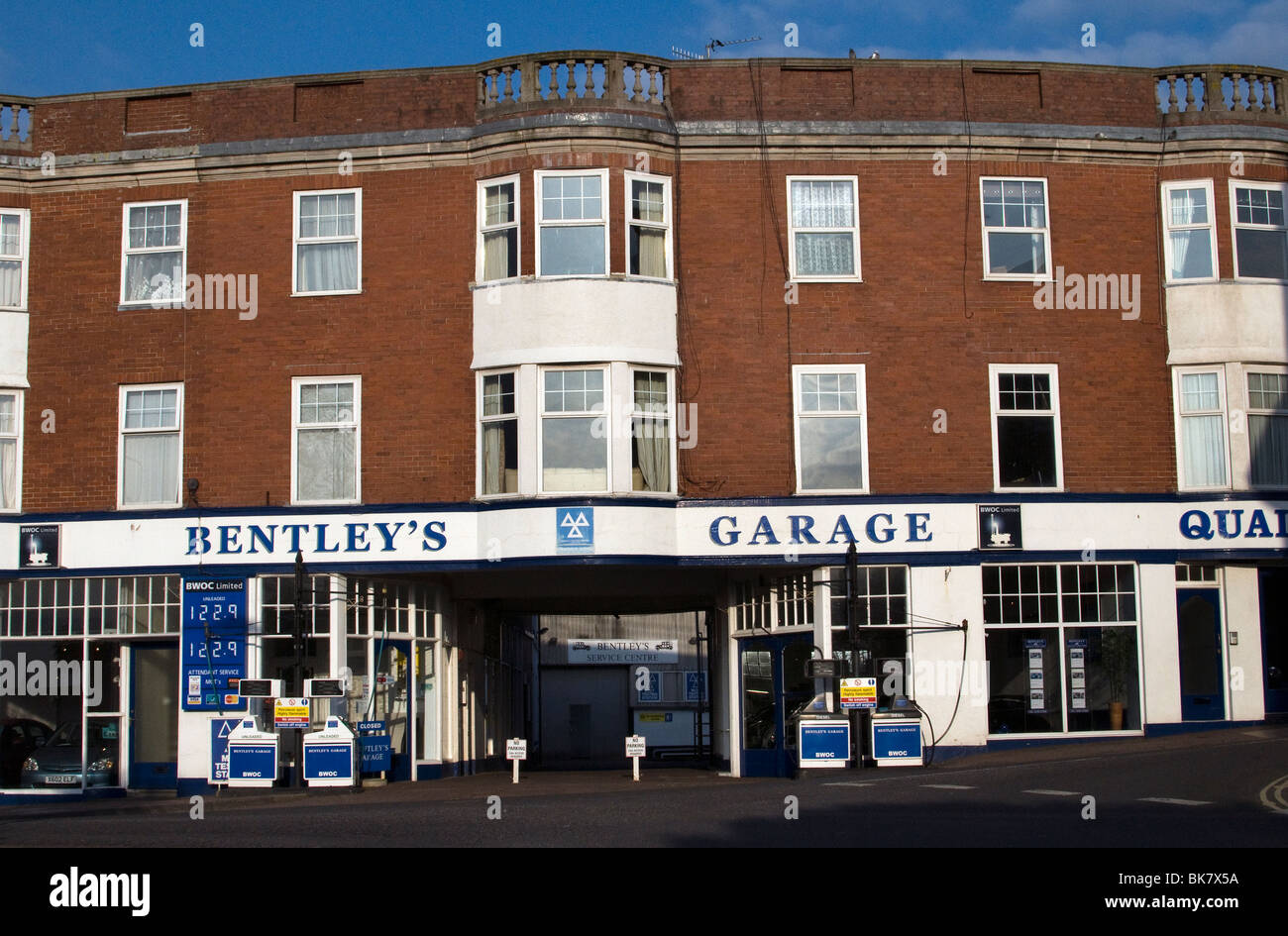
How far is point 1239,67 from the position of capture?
27.6 meters

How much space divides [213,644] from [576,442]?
699cm

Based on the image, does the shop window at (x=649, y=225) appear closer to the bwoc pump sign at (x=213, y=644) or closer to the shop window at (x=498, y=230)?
the shop window at (x=498, y=230)

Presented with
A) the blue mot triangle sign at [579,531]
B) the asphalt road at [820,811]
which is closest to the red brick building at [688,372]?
the blue mot triangle sign at [579,531]

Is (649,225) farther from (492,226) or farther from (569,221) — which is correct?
(492,226)

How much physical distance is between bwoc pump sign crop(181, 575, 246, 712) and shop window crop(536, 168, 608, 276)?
7512 millimetres

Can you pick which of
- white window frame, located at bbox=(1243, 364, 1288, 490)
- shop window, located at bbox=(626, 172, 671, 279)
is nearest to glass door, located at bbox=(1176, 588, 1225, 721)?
white window frame, located at bbox=(1243, 364, 1288, 490)

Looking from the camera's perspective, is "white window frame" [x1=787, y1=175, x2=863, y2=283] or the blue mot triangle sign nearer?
the blue mot triangle sign

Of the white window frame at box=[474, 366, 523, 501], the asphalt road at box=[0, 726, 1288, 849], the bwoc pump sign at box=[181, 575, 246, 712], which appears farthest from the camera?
the bwoc pump sign at box=[181, 575, 246, 712]

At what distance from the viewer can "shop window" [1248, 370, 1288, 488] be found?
2677 centimetres

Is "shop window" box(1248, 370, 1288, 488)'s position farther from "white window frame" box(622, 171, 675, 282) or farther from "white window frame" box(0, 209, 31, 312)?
"white window frame" box(0, 209, 31, 312)

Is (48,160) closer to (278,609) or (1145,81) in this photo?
(278,609)

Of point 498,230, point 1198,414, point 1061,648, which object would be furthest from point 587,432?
point 1198,414

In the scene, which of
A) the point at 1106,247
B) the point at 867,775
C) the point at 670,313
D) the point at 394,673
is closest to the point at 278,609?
the point at 394,673

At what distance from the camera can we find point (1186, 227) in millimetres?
27172
